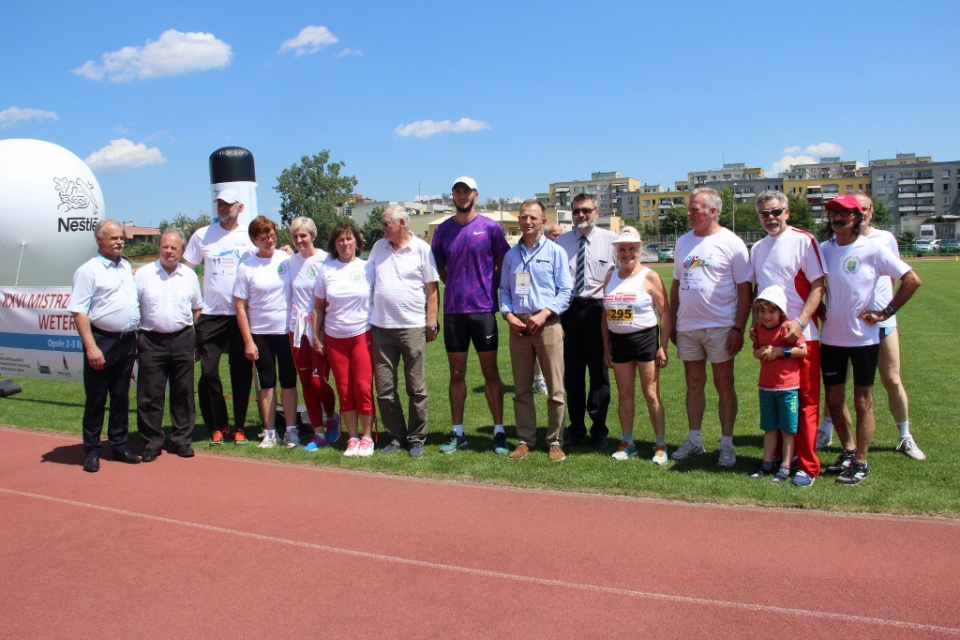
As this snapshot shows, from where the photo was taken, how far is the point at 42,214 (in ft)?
39.8

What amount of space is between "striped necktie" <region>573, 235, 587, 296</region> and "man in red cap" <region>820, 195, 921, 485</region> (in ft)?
6.68

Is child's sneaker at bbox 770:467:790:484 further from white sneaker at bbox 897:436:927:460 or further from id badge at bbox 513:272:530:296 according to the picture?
id badge at bbox 513:272:530:296

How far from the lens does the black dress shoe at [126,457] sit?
267 inches

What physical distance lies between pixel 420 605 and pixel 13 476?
4.75 m

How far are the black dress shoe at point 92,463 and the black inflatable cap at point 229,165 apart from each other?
21.3 ft

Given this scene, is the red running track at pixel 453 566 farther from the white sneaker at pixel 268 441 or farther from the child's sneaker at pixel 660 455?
the white sneaker at pixel 268 441

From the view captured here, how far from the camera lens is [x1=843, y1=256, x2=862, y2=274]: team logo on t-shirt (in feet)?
17.7

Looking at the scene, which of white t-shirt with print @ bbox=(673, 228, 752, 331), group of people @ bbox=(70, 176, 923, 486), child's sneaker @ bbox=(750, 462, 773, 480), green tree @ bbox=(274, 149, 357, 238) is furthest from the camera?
green tree @ bbox=(274, 149, 357, 238)

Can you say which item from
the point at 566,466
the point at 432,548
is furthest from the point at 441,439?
the point at 432,548

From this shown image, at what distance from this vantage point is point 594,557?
4336 mm

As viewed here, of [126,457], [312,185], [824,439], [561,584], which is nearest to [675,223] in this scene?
[312,185]

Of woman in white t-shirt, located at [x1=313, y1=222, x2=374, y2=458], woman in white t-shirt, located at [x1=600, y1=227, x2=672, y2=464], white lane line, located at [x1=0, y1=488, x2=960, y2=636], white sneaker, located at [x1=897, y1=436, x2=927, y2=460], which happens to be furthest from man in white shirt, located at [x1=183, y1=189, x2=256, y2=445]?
white sneaker, located at [x1=897, y1=436, x2=927, y2=460]

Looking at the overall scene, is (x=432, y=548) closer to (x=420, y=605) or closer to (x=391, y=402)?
(x=420, y=605)

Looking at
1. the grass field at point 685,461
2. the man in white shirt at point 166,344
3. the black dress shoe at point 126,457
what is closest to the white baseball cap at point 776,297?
the grass field at point 685,461
